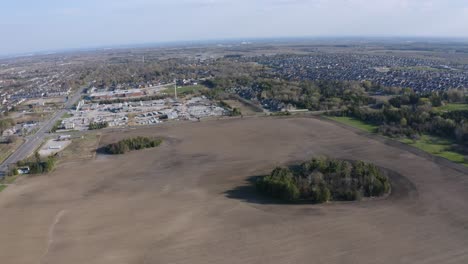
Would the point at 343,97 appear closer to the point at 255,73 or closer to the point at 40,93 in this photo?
the point at 255,73

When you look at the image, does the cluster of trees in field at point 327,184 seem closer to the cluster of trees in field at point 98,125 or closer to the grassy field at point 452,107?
the grassy field at point 452,107

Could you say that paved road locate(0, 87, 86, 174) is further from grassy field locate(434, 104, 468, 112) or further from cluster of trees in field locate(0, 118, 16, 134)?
grassy field locate(434, 104, 468, 112)

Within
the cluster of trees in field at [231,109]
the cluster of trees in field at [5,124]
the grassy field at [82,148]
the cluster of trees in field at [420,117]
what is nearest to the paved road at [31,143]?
the grassy field at [82,148]

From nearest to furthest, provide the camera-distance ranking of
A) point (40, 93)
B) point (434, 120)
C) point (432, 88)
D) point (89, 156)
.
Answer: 1. point (89, 156)
2. point (434, 120)
3. point (432, 88)
4. point (40, 93)

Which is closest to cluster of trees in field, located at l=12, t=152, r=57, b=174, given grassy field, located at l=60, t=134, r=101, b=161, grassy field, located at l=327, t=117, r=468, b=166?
grassy field, located at l=60, t=134, r=101, b=161

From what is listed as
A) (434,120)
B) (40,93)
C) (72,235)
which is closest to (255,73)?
(40,93)

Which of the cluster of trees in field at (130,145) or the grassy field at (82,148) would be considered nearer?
the grassy field at (82,148)
